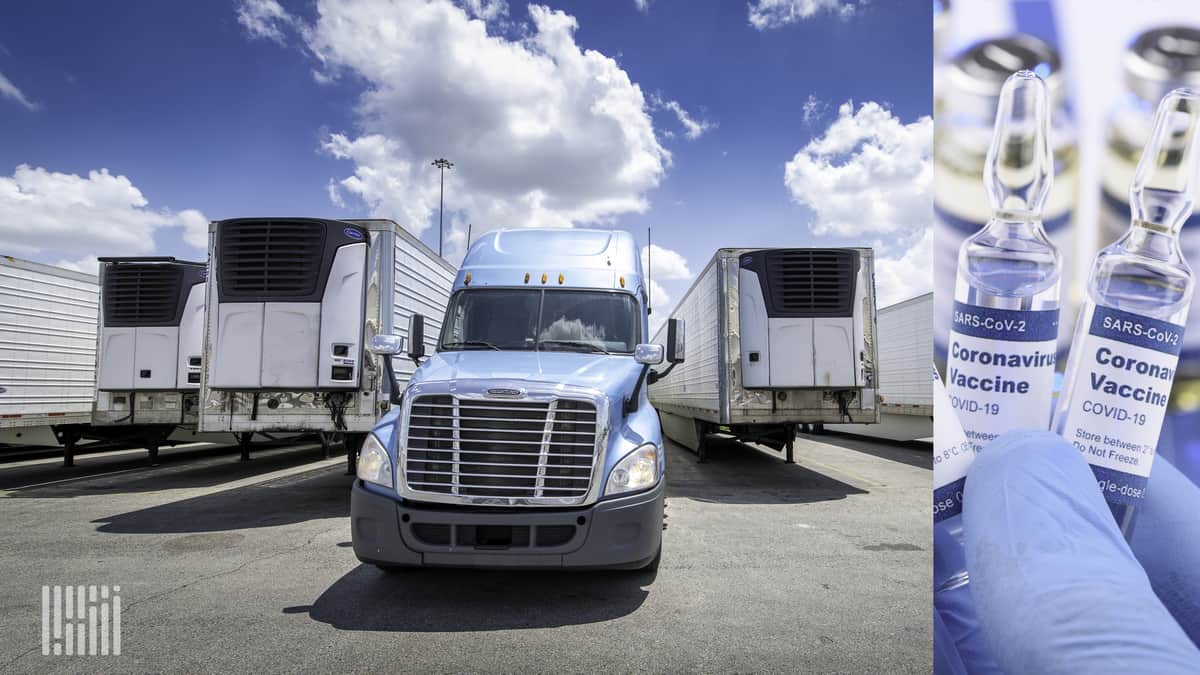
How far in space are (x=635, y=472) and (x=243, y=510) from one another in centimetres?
615

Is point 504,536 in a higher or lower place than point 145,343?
lower

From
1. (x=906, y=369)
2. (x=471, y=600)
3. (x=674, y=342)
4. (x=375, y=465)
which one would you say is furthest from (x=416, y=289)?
(x=906, y=369)

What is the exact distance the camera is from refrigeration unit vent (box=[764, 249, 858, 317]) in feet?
33.3

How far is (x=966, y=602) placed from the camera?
173 cm

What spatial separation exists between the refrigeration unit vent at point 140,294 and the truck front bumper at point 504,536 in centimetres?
932

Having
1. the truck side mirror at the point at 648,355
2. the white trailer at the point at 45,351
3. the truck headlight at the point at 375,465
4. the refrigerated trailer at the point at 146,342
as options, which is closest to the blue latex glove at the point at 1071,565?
the truck headlight at the point at 375,465

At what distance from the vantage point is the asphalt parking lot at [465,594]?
3.61 metres

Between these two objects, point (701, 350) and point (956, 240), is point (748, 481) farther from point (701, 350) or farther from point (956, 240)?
point (956, 240)

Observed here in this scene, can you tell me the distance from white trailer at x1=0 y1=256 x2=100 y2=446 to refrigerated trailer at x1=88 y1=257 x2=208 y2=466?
1.11 metres

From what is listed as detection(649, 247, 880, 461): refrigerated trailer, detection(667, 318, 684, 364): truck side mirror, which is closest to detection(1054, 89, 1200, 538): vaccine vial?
detection(667, 318, 684, 364): truck side mirror

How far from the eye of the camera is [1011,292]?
5.63 feet

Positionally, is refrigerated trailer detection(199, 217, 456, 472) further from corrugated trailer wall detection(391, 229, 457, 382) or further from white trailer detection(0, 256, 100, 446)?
white trailer detection(0, 256, 100, 446)

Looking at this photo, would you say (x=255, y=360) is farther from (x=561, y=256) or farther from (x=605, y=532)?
(x=605, y=532)

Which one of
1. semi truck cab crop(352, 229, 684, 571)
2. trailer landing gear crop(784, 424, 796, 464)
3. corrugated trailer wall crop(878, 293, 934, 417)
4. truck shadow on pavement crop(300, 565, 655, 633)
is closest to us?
truck shadow on pavement crop(300, 565, 655, 633)
